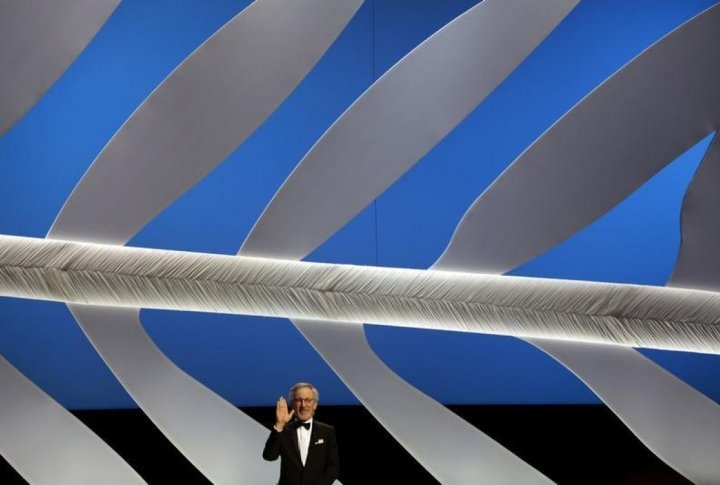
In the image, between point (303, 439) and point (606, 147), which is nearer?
point (606, 147)

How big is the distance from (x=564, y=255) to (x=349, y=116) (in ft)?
5.88

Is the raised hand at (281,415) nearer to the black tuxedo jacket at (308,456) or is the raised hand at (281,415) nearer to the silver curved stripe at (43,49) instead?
Result: the black tuxedo jacket at (308,456)

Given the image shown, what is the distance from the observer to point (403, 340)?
328cm

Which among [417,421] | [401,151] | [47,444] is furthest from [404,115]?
[47,444]

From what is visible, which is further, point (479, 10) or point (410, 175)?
point (410, 175)

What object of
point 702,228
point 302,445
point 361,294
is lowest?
point 302,445

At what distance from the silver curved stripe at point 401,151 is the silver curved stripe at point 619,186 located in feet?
0.59

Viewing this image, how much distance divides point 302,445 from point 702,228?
981 mm

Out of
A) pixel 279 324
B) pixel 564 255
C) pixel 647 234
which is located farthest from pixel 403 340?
pixel 647 234

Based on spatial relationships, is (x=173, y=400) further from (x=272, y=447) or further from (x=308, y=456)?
(x=308, y=456)

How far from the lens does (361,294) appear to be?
1.76 m

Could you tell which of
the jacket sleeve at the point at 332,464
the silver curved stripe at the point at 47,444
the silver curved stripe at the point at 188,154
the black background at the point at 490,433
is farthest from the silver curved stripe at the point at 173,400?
the black background at the point at 490,433

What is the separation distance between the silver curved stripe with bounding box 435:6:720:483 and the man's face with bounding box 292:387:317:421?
1.40ft

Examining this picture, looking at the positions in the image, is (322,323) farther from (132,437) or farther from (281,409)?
(132,437)
